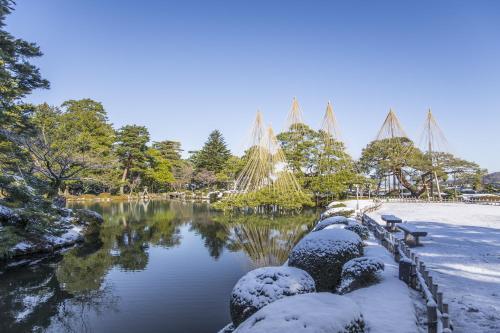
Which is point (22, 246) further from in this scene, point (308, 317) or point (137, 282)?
point (308, 317)

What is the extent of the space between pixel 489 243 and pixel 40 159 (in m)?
23.2

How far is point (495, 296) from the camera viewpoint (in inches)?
271

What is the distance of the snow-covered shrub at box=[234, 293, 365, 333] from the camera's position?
10.7 feet

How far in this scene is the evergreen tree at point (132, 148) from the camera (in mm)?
55906

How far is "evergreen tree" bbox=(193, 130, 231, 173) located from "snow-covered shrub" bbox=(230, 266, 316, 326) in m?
59.4

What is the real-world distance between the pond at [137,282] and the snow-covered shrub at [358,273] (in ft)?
9.27

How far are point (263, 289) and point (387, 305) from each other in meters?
2.54

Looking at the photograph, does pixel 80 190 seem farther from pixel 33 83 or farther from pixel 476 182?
pixel 476 182

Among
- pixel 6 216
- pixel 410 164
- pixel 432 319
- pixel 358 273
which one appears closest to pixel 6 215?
pixel 6 216

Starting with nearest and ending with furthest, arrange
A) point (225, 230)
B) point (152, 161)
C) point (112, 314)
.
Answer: point (112, 314)
point (225, 230)
point (152, 161)

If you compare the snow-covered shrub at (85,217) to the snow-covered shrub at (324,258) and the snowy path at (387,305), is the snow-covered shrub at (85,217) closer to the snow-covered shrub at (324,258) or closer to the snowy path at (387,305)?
the snow-covered shrub at (324,258)

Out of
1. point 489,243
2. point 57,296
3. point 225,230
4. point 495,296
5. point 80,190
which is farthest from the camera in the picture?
point 80,190

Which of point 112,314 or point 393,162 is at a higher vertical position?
point 393,162

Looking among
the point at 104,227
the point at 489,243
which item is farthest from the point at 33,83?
the point at 489,243
